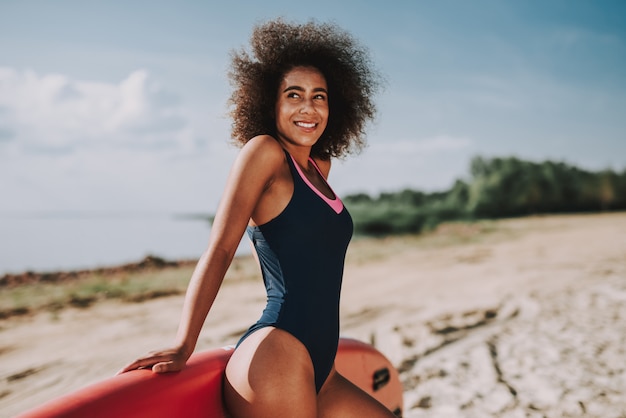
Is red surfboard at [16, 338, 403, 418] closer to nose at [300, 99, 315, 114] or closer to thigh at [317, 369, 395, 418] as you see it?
thigh at [317, 369, 395, 418]

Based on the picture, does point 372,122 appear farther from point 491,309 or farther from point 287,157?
point 491,309

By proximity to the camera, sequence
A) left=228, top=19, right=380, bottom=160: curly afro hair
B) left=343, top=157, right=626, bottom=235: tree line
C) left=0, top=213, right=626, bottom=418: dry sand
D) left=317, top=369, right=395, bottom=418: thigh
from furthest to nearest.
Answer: left=343, top=157, right=626, bottom=235: tree line, left=0, top=213, right=626, bottom=418: dry sand, left=228, top=19, right=380, bottom=160: curly afro hair, left=317, top=369, right=395, bottom=418: thigh

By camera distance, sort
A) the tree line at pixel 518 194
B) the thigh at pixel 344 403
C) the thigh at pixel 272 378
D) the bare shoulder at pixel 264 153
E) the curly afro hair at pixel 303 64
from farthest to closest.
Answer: the tree line at pixel 518 194, the curly afro hair at pixel 303 64, the thigh at pixel 344 403, the bare shoulder at pixel 264 153, the thigh at pixel 272 378

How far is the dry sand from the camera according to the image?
12.0 feet

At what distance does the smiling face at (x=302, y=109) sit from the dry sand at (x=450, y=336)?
2455mm

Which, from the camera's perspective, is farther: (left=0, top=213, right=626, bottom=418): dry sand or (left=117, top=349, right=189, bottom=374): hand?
(left=0, top=213, right=626, bottom=418): dry sand

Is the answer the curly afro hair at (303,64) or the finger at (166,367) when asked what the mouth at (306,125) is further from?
the finger at (166,367)

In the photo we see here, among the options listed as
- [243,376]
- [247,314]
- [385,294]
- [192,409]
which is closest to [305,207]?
[243,376]

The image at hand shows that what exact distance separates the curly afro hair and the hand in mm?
999

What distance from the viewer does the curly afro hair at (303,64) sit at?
2.06 meters

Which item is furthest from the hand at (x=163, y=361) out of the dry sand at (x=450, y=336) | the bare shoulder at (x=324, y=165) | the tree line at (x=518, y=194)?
the tree line at (x=518, y=194)

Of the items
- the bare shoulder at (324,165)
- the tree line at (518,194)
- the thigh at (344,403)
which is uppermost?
the bare shoulder at (324,165)

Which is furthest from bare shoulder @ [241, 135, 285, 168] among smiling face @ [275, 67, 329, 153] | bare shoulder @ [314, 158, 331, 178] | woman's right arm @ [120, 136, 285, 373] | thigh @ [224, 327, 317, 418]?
bare shoulder @ [314, 158, 331, 178]

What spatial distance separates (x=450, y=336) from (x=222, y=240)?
14.6 ft
